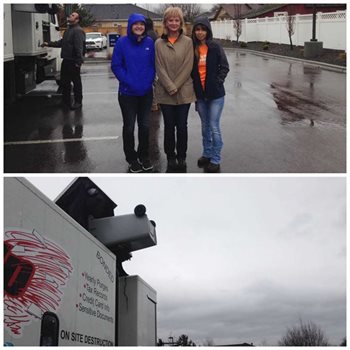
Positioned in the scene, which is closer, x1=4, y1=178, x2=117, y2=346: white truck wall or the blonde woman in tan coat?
x1=4, y1=178, x2=117, y2=346: white truck wall

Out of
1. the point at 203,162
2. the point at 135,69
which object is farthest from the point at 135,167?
the point at 135,69

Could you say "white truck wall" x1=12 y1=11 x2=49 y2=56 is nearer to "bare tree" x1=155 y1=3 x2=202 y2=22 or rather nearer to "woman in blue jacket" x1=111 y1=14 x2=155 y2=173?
"bare tree" x1=155 y1=3 x2=202 y2=22

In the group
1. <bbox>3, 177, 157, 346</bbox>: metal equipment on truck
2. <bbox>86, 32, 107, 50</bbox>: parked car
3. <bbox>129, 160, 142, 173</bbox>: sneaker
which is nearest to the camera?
<bbox>3, 177, 157, 346</bbox>: metal equipment on truck

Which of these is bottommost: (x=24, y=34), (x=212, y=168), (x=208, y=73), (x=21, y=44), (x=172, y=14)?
(x=212, y=168)

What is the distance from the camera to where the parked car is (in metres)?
38.5

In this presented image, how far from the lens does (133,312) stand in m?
5.91

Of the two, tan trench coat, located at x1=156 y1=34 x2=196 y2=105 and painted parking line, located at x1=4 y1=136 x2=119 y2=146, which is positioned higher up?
tan trench coat, located at x1=156 y1=34 x2=196 y2=105

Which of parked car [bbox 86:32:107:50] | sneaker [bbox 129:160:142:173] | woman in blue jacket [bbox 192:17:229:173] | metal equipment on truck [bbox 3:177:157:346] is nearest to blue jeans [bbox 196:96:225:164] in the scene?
woman in blue jacket [bbox 192:17:229:173]

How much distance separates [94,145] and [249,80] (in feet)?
32.1

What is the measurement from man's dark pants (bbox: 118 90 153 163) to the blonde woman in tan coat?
20 centimetres

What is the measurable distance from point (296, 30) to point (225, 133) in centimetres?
2786

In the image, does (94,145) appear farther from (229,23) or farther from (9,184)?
(229,23)

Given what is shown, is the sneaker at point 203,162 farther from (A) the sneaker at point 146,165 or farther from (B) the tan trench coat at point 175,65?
(B) the tan trench coat at point 175,65

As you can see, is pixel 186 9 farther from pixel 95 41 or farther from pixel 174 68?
pixel 95 41
